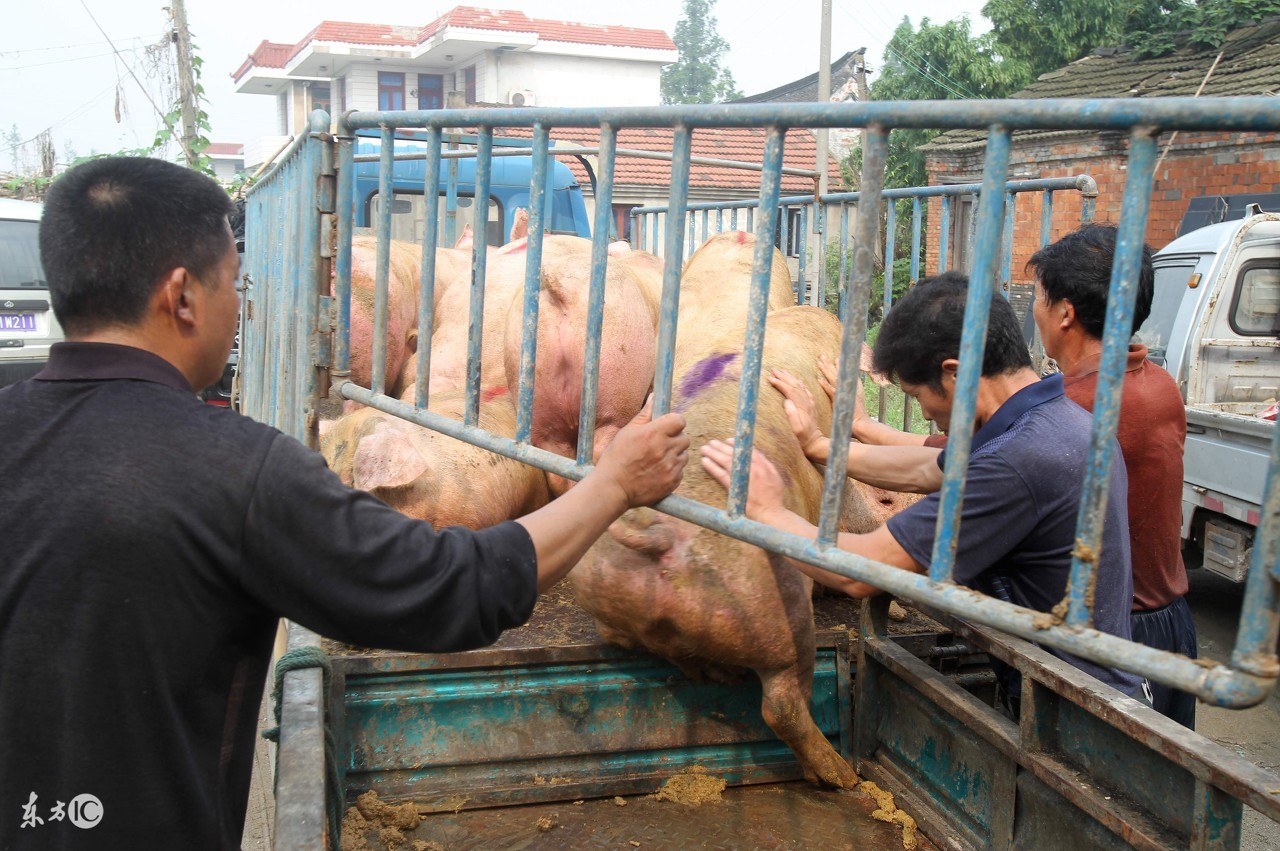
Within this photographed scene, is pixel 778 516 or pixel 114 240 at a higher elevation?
pixel 114 240

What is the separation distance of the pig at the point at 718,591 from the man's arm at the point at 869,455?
0.05 m

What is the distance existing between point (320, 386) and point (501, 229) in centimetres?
478

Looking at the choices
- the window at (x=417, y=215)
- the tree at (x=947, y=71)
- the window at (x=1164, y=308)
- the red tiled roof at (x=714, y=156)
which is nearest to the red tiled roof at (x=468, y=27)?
the red tiled roof at (x=714, y=156)

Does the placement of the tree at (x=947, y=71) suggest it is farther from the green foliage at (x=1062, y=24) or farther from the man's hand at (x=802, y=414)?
the man's hand at (x=802, y=414)

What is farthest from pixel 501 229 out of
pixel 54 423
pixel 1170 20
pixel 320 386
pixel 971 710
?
pixel 1170 20

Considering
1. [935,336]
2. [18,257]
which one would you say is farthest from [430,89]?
[935,336]

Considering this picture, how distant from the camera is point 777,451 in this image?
285 cm

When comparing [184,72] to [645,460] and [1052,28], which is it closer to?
[1052,28]

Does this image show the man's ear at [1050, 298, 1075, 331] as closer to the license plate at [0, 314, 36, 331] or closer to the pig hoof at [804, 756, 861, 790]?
the pig hoof at [804, 756, 861, 790]

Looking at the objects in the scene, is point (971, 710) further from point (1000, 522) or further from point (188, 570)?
point (188, 570)

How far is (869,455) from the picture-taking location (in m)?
3.10

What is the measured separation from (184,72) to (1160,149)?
1476 cm

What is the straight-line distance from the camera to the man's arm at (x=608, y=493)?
72.8 inches

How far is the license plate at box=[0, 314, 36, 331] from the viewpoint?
35.1 feet
